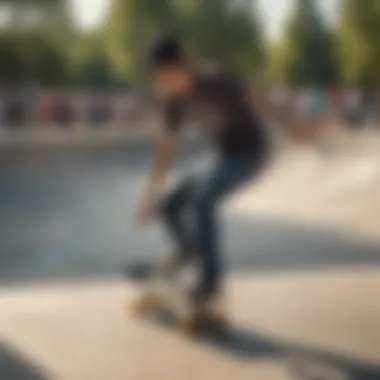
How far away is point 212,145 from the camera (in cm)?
90

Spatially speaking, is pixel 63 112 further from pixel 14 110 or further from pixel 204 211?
pixel 204 211

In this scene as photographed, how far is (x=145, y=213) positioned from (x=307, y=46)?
0.33 metres

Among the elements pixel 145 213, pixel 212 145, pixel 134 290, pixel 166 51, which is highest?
pixel 166 51

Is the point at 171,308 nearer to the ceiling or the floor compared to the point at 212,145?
nearer to the floor

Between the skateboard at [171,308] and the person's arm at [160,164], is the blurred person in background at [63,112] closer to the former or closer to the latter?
the person's arm at [160,164]

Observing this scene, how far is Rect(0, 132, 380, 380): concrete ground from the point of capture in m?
0.91

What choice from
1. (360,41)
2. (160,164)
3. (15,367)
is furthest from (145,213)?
(360,41)

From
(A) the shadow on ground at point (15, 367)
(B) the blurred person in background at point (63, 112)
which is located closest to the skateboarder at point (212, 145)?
(B) the blurred person in background at point (63, 112)

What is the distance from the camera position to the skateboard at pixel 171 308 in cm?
93

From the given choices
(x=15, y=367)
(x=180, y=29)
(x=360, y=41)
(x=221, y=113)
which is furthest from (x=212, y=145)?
(x=15, y=367)

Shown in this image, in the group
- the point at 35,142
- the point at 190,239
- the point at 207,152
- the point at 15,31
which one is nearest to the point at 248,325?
the point at 190,239

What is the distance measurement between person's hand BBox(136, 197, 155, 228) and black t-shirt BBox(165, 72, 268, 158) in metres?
0.11

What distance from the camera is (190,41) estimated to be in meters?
0.89

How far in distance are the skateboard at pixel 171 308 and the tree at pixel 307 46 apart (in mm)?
345
